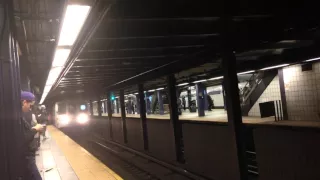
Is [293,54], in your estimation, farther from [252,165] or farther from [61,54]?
[61,54]

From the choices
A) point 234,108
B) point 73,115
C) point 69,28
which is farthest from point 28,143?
point 73,115

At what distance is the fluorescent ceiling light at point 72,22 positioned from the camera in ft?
→ 11.1

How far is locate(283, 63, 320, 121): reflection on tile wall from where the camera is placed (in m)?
9.66

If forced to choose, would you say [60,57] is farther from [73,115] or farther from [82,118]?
[73,115]

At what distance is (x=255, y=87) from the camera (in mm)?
14461

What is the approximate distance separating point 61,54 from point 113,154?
7.84 meters

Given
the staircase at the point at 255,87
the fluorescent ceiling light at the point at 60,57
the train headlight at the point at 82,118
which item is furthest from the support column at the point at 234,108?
the train headlight at the point at 82,118

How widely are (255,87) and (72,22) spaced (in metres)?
12.1

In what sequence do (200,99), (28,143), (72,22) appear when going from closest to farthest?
(72,22)
(28,143)
(200,99)

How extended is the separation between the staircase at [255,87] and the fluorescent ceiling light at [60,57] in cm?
921

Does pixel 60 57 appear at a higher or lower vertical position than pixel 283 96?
higher

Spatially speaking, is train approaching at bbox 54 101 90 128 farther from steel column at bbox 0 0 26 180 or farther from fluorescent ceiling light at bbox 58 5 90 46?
steel column at bbox 0 0 26 180

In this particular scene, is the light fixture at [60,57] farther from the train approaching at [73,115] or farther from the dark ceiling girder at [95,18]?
the train approaching at [73,115]

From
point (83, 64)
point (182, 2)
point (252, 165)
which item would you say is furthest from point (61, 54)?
point (252, 165)
